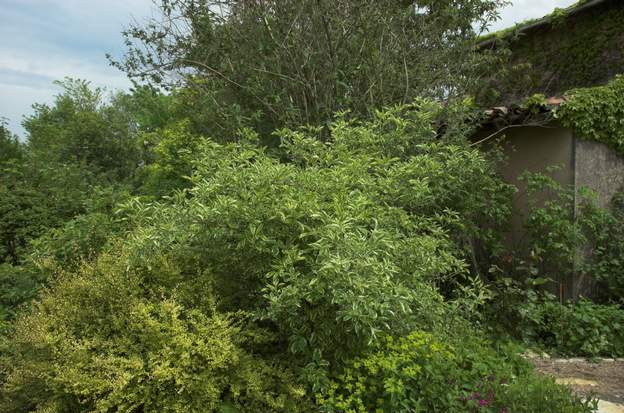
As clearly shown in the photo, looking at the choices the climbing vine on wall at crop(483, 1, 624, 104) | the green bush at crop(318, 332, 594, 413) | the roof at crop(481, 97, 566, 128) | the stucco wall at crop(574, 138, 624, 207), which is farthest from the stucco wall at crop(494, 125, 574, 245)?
the green bush at crop(318, 332, 594, 413)

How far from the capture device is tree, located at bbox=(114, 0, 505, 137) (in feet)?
19.0

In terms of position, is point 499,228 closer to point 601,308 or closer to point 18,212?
point 601,308

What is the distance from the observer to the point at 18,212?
23.1 ft

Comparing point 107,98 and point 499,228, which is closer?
point 499,228

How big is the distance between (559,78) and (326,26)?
4811 mm

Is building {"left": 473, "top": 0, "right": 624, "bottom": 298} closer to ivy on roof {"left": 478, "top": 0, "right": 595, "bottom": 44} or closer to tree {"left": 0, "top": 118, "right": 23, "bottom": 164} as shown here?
ivy on roof {"left": 478, "top": 0, "right": 595, "bottom": 44}

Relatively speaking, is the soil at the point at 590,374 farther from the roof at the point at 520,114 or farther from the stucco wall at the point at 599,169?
the roof at the point at 520,114

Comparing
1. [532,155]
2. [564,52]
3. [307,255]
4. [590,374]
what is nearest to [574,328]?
[590,374]

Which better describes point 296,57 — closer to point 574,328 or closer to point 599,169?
point 599,169

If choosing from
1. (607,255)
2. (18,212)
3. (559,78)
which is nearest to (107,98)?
(18,212)

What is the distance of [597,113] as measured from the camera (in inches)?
242

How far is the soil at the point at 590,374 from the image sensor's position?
13.4 ft

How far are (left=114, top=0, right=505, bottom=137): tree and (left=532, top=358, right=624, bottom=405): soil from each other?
322cm

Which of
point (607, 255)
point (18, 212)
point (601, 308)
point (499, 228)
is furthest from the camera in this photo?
point (18, 212)
